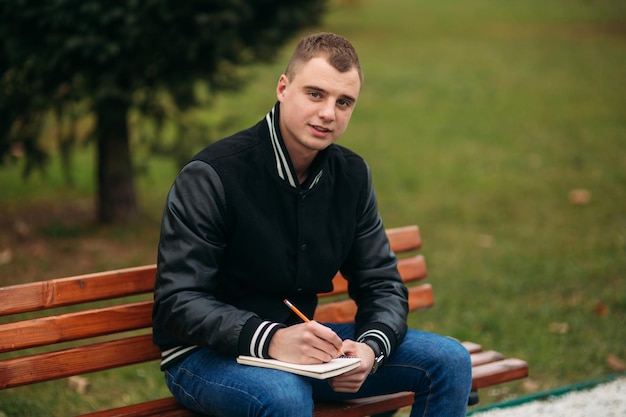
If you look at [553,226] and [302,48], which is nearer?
[302,48]

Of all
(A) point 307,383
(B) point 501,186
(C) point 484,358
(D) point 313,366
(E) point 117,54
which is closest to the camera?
(D) point 313,366

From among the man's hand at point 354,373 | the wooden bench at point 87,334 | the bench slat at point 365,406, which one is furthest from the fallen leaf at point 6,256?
the man's hand at point 354,373

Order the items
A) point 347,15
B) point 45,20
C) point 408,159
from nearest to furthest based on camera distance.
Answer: point 45,20 < point 408,159 < point 347,15

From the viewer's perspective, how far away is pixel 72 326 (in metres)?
3.41

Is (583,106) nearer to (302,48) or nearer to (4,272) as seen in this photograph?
(4,272)

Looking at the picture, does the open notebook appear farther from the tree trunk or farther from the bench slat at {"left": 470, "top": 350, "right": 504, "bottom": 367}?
the tree trunk

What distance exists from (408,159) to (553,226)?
2.89 meters

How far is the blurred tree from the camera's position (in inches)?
241

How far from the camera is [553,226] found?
8.19 metres

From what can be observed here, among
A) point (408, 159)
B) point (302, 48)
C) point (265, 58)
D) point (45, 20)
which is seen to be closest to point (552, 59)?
point (408, 159)

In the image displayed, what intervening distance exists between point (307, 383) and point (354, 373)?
173 millimetres

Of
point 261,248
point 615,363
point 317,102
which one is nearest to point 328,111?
point 317,102

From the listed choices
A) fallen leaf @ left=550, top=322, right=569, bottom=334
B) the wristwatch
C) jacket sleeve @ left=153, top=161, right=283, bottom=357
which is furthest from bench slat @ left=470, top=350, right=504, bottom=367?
fallen leaf @ left=550, top=322, right=569, bottom=334

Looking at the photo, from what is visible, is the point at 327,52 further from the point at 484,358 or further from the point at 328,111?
the point at 484,358
